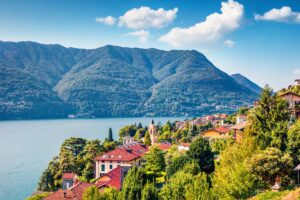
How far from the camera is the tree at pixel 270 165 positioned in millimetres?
26927

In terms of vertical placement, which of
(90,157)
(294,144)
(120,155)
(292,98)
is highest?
(292,98)

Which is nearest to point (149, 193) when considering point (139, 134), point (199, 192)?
point (199, 192)

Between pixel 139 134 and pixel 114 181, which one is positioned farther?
pixel 139 134

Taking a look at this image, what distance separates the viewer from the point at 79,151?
82.3m

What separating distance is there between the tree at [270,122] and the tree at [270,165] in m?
3.31

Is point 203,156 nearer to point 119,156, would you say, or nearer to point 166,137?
point 119,156

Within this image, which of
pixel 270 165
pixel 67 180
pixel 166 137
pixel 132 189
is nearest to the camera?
pixel 270 165

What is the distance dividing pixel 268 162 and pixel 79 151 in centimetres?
6078

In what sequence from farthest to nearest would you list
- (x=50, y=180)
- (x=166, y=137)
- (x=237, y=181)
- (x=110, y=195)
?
(x=166, y=137) → (x=50, y=180) → (x=110, y=195) → (x=237, y=181)

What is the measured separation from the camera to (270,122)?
108 ft

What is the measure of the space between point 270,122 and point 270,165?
264 inches

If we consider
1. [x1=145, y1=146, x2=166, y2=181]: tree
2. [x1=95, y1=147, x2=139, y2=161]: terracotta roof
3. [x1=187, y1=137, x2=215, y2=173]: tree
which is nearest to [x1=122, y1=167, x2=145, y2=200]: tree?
[x1=187, y1=137, x2=215, y2=173]: tree

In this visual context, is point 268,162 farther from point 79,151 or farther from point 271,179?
point 79,151

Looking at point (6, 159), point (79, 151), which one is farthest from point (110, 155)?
point (6, 159)
